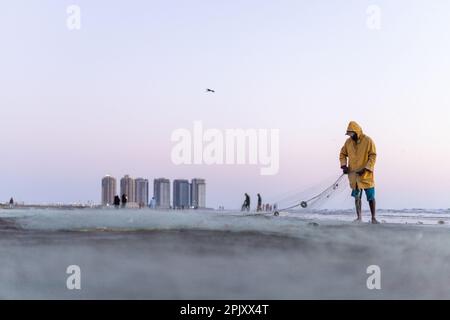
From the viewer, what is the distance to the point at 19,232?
1034 centimetres

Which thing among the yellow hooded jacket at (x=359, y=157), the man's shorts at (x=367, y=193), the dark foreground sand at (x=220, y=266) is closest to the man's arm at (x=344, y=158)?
the yellow hooded jacket at (x=359, y=157)

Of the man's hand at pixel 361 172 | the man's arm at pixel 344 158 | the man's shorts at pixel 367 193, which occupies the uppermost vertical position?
the man's arm at pixel 344 158

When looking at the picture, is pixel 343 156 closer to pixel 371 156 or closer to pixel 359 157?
pixel 359 157

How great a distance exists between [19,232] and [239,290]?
633 cm

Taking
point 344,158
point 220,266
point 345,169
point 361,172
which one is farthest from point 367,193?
point 220,266

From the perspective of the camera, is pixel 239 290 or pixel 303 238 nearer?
pixel 239 290

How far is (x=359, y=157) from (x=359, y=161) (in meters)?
0.09

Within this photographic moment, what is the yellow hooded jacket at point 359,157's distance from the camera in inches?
489

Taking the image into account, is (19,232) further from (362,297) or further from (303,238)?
(362,297)

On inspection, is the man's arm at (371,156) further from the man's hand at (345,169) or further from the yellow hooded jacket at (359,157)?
the man's hand at (345,169)

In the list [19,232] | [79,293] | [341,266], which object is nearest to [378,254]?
[341,266]

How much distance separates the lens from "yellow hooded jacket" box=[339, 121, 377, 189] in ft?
40.8
